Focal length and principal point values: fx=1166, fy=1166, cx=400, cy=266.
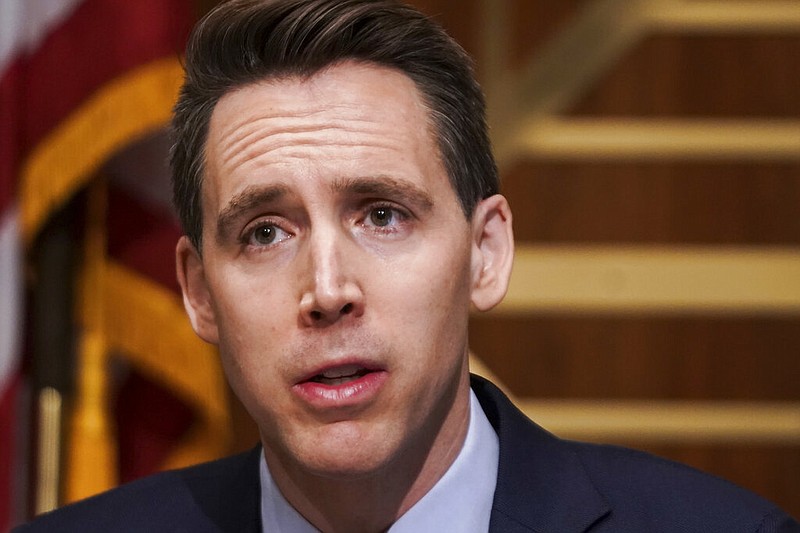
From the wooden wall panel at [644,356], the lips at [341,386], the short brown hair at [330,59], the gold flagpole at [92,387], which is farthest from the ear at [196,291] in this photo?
the wooden wall panel at [644,356]

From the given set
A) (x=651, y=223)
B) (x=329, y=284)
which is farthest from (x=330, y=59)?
(x=651, y=223)

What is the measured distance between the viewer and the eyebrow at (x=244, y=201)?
1.49 m

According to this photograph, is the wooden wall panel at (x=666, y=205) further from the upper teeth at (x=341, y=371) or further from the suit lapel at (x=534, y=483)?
the upper teeth at (x=341, y=371)

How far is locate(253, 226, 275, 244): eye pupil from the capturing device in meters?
1.50

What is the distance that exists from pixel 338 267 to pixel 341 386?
0.15 meters

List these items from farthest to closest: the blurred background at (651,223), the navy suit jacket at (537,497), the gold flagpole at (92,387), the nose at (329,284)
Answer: the blurred background at (651,223), the gold flagpole at (92,387), the navy suit jacket at (537,497), the nose at (329,284)

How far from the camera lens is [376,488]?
5.06ft

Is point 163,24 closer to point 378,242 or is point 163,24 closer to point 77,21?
point 77,21

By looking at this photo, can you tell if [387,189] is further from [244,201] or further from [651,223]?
[651,223]

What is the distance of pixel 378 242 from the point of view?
58.1 inches

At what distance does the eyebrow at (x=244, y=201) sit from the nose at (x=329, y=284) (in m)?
0.08

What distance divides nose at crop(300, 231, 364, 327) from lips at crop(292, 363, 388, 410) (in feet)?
0.21

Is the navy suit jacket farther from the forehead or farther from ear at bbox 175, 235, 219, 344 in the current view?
the forehead

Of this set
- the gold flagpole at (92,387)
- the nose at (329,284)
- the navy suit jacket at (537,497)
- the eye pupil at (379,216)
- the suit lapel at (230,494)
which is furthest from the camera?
the gold flagpole at (92,387)
